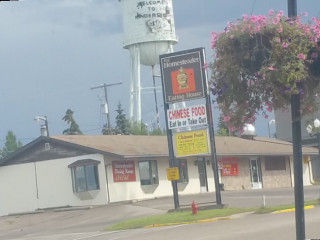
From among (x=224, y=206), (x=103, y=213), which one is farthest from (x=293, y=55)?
(x=103, y=213)

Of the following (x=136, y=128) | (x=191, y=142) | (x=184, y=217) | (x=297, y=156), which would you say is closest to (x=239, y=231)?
(x=184, y=217)

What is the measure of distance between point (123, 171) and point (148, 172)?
2.26 meters

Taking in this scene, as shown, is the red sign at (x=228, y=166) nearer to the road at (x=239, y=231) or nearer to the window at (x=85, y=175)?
the window at (x=85, y=175)

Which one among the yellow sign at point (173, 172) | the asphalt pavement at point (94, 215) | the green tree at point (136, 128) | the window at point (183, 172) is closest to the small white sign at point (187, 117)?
the yellow sign at point (173, 172)

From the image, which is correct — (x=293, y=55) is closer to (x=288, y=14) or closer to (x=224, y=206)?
(x=288, y=14)

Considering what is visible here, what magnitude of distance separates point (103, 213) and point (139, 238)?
1409cm

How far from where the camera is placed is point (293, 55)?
762 cm

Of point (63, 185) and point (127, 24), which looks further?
point (127, 24)

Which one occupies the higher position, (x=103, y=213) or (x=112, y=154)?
(x=112, y=154)

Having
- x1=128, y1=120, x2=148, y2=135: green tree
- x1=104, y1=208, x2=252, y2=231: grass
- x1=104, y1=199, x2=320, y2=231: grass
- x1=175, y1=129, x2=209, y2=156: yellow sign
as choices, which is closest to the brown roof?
x1=175, y1=129, x2=209, y2=156: yellow sign

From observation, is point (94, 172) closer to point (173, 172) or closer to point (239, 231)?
point (173, 172)

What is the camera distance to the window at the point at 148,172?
1612 inches

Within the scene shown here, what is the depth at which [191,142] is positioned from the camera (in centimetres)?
3166

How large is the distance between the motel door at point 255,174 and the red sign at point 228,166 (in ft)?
6.99
